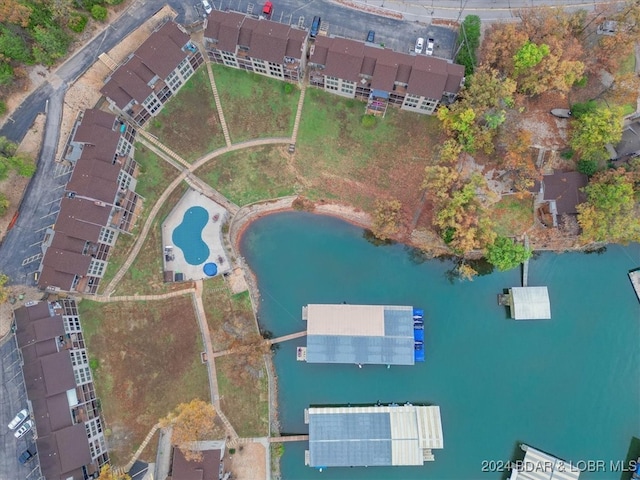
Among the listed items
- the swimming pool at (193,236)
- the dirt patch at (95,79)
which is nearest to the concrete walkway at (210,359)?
the swimming pool at (193,236)

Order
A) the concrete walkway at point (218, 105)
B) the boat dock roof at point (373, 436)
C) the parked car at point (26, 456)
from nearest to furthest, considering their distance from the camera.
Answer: the parked car at point (26, 456), the boat dock roof at point (373, 436), the concrete walkway at point (218, 105)

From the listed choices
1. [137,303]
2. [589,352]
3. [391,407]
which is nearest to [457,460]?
[391,407]

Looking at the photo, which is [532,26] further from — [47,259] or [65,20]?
[47,259]

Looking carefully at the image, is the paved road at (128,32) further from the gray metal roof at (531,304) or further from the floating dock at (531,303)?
the gray metal roof at (531,304)

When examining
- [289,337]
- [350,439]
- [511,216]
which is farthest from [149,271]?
[511,216]

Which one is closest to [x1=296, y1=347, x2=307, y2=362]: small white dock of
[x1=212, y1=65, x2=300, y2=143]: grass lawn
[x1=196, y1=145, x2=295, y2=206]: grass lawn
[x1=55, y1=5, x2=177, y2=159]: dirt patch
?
[x1=196, y1=145, x2=295, y2=206]: grass lawn

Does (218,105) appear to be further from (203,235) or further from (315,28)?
(203,235)
